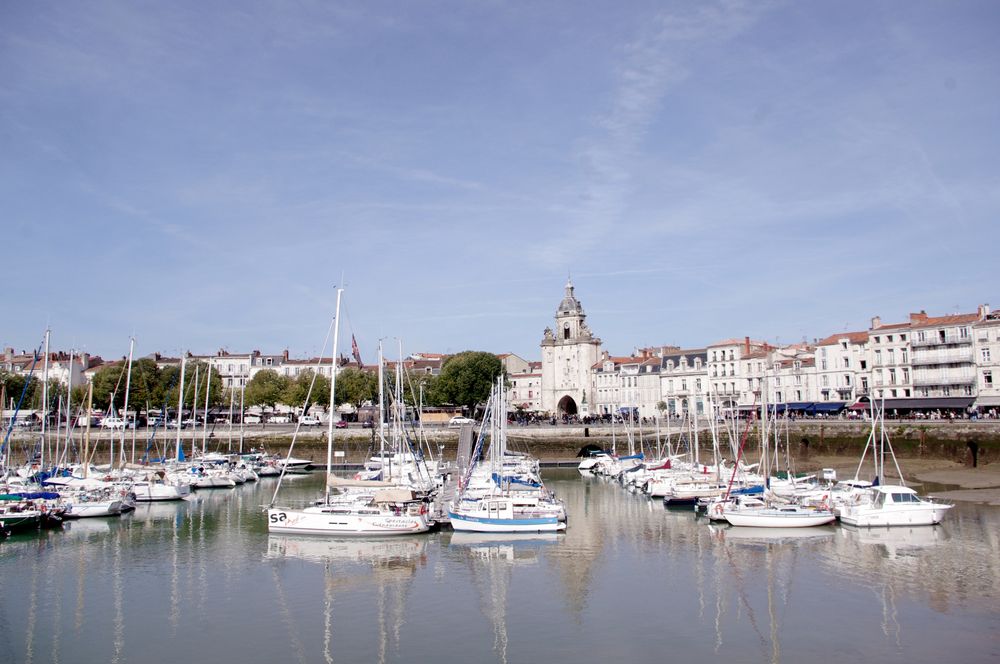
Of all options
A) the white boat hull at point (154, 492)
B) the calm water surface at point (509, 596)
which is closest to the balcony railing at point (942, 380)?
the calm water surface at point (509, 596)

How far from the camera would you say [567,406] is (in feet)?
364

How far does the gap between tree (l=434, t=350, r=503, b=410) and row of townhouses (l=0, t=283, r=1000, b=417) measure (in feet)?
35.4

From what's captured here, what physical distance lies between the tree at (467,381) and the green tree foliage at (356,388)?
790cm

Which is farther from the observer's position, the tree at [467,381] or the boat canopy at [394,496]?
the tree at [467,381]

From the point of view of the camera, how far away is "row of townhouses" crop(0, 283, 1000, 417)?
7275cm

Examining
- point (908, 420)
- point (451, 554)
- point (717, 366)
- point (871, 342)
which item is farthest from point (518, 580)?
point (717, 366)

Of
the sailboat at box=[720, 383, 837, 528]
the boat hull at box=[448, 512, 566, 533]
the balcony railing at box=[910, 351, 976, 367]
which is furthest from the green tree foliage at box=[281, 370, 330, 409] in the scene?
the sailboat at box=[720, 383, 837, 528]

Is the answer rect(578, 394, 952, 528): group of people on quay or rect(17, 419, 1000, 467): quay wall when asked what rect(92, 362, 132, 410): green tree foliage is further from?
rect(578, 394, 952, 528): group of people on quay

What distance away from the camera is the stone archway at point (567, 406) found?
110 m

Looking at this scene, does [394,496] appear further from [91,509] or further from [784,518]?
[784,518]

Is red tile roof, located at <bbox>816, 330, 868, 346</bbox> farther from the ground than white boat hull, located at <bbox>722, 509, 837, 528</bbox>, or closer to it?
farther from the ground

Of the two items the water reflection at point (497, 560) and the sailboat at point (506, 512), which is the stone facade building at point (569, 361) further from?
the water reflection at point (497, 560)

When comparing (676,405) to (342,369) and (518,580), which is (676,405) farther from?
(518,580)

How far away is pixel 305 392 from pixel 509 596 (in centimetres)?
7407
